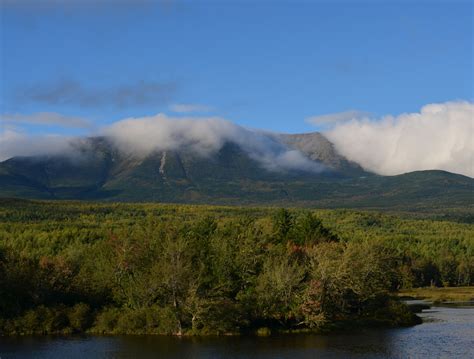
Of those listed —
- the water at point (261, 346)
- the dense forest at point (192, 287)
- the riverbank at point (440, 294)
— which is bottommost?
the riverbank at point (440, 294)

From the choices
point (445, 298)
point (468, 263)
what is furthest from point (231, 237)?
point (468, 263)

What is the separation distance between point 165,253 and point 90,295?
1195cm

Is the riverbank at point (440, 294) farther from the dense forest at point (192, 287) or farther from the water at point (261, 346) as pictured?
the water at point (261, 346)

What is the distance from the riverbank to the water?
46.6 m

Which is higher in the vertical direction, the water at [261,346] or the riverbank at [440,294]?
the water at [261,346]

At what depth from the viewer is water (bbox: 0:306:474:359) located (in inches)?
2606

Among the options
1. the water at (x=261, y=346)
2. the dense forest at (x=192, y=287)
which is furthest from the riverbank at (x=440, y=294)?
the water at (x=261, y=346)

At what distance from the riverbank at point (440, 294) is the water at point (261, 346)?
1834 inches

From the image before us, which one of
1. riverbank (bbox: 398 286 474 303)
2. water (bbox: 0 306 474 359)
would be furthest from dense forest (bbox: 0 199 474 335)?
riverbank (bbox: 398 286 474 303)

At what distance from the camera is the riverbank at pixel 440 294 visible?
414 feet

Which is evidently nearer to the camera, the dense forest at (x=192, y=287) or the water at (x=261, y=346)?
the water at (x=261, y=346)

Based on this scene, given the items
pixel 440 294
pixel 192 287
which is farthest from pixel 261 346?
pixel 440 294

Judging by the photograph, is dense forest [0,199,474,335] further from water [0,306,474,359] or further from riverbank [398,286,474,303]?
riverbank [398,286,474,303]

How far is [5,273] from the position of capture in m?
78.1
